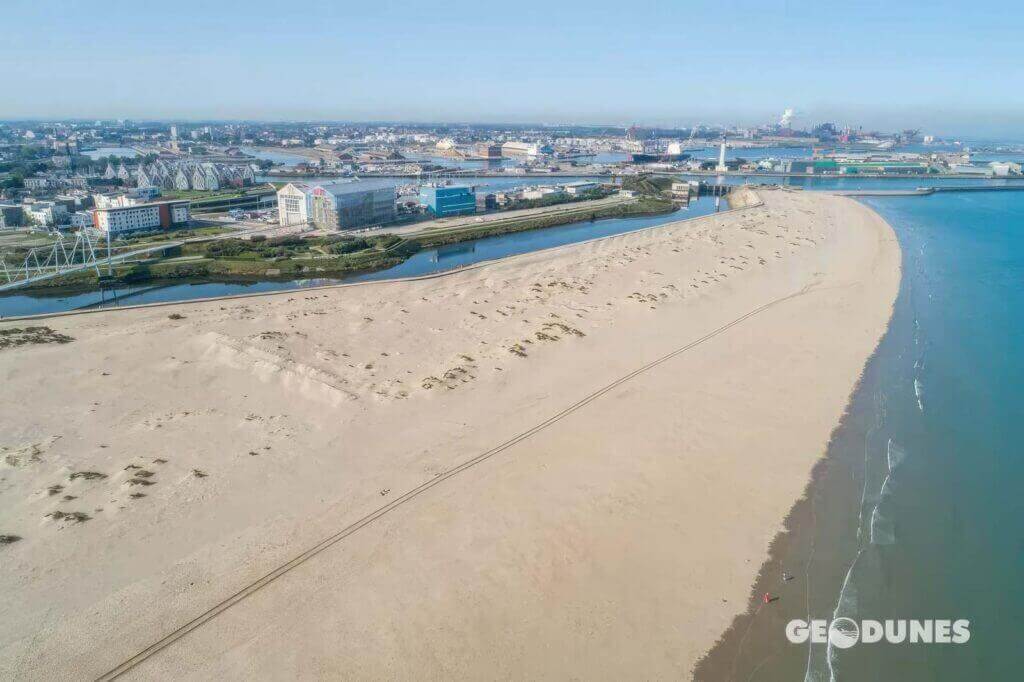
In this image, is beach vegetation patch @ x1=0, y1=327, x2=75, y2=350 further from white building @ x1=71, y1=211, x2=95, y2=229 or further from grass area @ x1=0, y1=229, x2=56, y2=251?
white building @ x1=71, y1=211, x2=95, y2=229

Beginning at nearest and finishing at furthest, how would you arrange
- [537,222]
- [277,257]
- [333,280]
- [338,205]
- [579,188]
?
[333,280] < [277,257] < [338,205] < [537,222] < [579,188]

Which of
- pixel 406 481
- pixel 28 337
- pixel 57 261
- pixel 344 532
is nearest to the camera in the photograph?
pixel 344 532

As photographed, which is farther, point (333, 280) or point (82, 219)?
point (82, 219)

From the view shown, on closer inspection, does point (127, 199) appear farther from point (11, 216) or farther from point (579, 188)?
point (579, 188)

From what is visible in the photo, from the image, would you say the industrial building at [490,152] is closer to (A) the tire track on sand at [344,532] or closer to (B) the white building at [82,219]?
(B) the white building at [82,219]

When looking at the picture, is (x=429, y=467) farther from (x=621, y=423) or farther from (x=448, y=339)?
(x=448, y=339)

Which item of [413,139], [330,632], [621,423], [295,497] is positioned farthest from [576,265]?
[413,139]

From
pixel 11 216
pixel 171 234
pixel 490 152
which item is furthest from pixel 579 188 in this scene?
pixel 11 216
